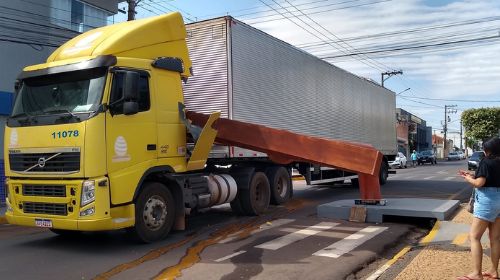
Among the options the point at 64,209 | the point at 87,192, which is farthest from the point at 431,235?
the point at 64,209

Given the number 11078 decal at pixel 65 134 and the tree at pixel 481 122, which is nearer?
the number 11078 decal at pixel 65 134

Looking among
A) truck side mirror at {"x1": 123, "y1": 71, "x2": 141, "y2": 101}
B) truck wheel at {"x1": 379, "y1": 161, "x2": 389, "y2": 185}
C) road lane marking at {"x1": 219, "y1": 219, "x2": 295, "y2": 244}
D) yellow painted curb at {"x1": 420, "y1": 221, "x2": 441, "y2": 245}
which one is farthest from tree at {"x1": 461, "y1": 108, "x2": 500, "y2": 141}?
truck side mirror at {"x1": 123, "y1": 71, "x2": 141, "y2": 101}

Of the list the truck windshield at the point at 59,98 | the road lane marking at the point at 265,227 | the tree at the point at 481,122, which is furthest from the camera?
the tree at the point at 481,122

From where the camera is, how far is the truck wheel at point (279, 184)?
12719 mm

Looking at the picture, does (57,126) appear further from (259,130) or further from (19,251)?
Answer: (259,130)

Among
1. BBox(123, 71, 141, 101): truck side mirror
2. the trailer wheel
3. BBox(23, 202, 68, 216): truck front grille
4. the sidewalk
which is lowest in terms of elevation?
the sidewalk

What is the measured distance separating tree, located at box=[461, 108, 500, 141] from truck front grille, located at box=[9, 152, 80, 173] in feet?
220

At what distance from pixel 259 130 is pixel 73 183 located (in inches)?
166

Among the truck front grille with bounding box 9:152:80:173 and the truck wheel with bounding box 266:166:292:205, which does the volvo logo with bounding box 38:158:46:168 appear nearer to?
the truck front grille with bounding box 9:152:80:173

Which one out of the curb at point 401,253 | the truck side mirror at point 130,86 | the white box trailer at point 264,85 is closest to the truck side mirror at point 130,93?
the truck side mirror at point 130,86

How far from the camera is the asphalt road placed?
254 inches

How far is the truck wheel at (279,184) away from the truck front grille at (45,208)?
616 cm

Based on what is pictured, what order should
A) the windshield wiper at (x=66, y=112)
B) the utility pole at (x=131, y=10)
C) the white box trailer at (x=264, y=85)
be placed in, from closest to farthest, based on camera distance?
the windshield wiper at (x=66, y=112) < the white box trailer at (x=264, y=85) < the utility pole at (x=131, y=10)

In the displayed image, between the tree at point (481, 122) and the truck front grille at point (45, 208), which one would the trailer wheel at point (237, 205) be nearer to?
the truck front grille at point (45, 208)
